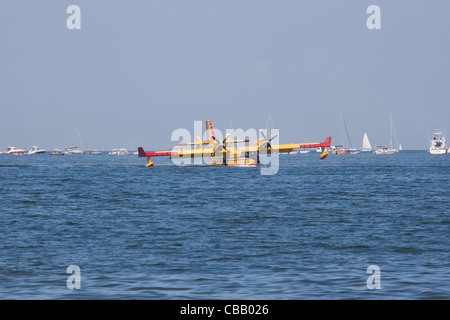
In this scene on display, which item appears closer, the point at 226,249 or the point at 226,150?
the point at 226,249

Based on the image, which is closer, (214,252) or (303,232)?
(214,252)

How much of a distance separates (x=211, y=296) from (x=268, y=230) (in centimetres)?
1503

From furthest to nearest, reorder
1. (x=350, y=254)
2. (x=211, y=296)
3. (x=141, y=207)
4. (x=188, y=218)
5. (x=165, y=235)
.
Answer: (x=141, y=207) → (x=188, y=218) → (x=165, y=235) → (x=350, y=254) → (x=211, y=296)

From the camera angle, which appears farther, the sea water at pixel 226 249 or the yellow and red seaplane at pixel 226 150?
the yellow and red seaplane at pixel 226 150

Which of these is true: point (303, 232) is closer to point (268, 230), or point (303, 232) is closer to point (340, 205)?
point (268, 230)

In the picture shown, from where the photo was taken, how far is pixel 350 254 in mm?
22531

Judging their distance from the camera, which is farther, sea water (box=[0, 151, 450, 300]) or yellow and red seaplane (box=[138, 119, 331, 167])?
yellow and red seaplane (box=[138, 119, 331, 167])

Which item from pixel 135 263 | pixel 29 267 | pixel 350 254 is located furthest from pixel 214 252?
pixel 29 267

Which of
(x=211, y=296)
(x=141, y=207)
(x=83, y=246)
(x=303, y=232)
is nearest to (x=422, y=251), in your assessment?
(x=303, y=232)

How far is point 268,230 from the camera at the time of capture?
1184 inches
